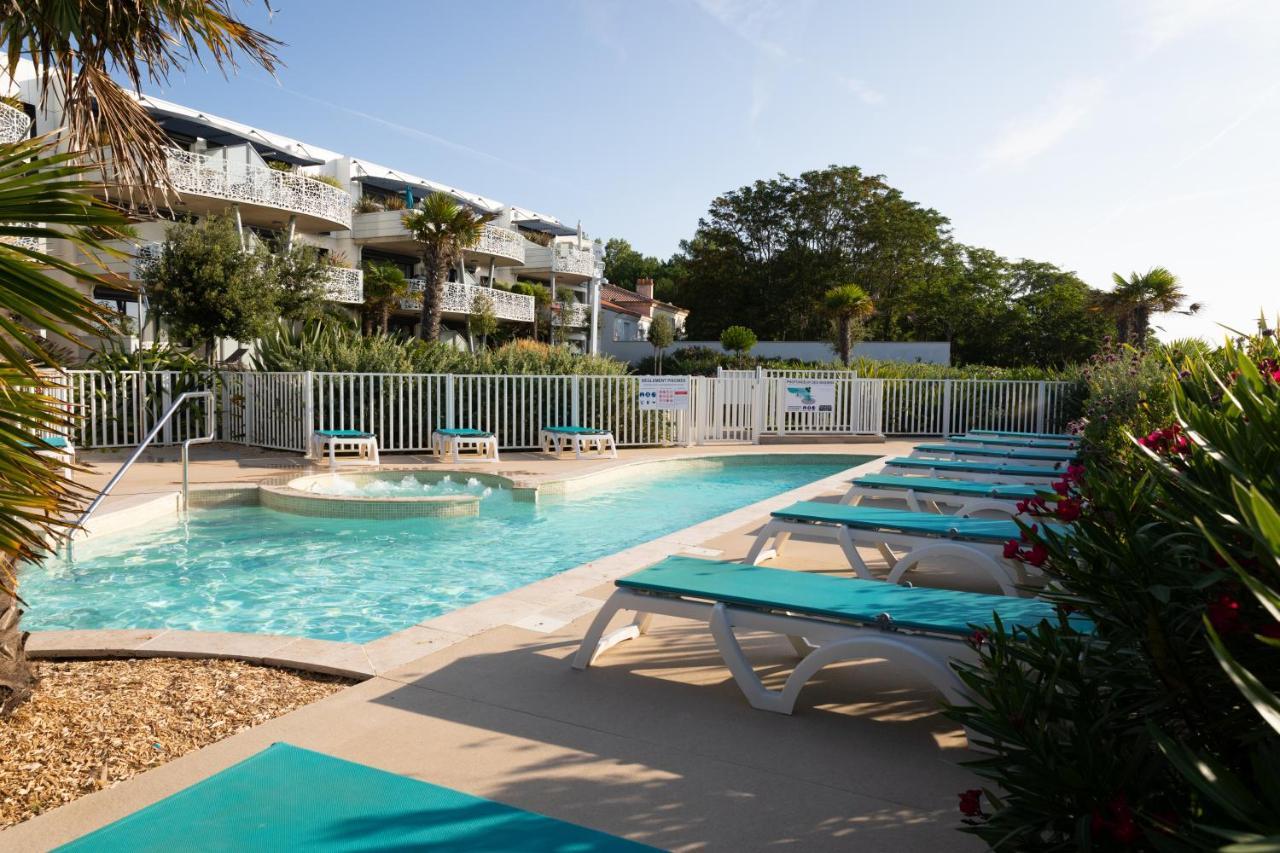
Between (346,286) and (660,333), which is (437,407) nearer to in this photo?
(346,286)

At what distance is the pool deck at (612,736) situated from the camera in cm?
270

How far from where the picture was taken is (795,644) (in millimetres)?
4371

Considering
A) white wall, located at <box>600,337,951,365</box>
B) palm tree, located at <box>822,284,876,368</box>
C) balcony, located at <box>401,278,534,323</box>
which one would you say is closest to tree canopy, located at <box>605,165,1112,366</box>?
white wall, located at <box>600,337,951,365</box>

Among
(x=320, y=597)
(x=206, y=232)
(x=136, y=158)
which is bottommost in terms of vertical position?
(x=320, y=597)

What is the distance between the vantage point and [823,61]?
10.4 m

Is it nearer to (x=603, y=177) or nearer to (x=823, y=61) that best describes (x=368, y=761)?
(x=823, y=61)

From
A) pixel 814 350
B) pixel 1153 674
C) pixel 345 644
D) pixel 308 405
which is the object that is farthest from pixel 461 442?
pixel 814 350

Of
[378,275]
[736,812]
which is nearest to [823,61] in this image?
[736,812]

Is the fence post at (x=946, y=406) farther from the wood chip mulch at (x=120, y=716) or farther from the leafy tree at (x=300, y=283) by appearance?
the wood chip mulch at (x=120, y=716)

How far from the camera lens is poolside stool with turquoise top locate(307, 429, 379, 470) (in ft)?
40.4

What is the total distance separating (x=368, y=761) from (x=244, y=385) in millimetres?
13311

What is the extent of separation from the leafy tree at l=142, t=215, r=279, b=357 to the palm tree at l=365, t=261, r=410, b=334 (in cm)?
1019

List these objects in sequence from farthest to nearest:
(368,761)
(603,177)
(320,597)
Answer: (603,177), (320,597), (368,761)

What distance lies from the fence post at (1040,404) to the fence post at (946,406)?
181 cm
